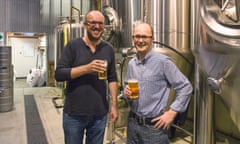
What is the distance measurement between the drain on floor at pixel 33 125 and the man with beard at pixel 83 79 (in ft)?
5.19

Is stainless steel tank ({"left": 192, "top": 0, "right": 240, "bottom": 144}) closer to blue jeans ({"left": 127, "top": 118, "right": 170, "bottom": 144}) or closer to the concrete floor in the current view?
blue jeans ({"left": 127, "top": 118, "right": 170, "bottom": 144})

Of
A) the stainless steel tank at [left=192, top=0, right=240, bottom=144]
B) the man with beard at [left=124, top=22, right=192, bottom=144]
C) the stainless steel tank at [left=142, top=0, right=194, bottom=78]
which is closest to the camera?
the stainless steel tank at [left=192, top=0, right=240, bottom=144]

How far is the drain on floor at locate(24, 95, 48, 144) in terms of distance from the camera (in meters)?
3.09

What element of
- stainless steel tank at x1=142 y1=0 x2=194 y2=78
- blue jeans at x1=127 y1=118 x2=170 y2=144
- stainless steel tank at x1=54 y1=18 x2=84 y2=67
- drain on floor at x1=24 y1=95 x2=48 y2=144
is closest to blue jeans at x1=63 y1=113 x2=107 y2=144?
blue jeans at x1=127 y1=118 x2=170 y2=144

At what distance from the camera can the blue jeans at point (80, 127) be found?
65.4 inches

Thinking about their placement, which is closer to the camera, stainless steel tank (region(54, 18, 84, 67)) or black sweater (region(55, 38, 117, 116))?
black sweater (region(55, 38, 117, 116))

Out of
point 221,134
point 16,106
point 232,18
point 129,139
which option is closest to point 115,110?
point 129,139

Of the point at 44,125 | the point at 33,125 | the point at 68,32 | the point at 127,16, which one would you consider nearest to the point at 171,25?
the point at 127,16

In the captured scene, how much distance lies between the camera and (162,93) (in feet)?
4.69

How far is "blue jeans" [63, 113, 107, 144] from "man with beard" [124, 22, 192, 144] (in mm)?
381

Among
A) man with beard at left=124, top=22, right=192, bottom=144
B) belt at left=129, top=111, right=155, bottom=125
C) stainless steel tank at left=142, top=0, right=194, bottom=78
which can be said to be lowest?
belt at left=129, top=111, right=155, bottom=125

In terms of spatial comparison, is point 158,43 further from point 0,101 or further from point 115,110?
point 0,101

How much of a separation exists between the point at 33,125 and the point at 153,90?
2.85 metres

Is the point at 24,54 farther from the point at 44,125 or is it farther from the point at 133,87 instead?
the point at 133,87
